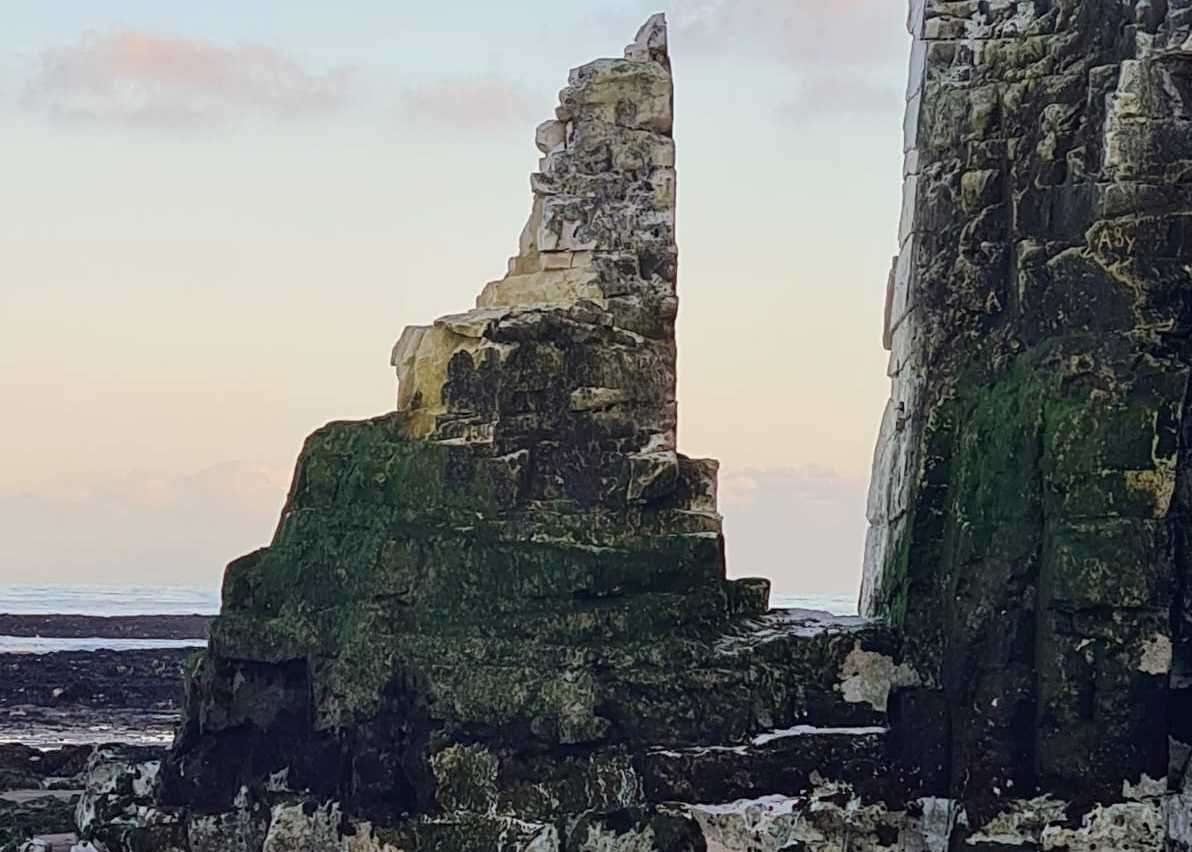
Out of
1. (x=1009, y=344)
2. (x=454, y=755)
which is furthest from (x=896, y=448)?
(x=454, y=755)

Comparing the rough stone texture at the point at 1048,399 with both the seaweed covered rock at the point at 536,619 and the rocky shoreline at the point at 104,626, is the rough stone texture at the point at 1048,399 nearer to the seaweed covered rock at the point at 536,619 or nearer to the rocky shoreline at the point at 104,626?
the seaweed covered rock at the point at 536,619

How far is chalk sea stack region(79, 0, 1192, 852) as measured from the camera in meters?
21.4

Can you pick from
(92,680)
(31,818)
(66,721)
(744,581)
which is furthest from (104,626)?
(744,581)

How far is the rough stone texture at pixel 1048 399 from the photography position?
21141 millimetres

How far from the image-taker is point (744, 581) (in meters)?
23.4

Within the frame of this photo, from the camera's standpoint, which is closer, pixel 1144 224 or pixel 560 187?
pixel 1144 224

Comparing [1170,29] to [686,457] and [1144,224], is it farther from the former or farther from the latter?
[686,457]

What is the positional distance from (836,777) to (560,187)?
17.7 ft

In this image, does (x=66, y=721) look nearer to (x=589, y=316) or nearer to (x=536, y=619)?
(x=589, y=316)

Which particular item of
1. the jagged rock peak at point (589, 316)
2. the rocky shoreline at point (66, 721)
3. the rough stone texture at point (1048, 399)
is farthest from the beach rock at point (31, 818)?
the rough stone texture at point (1048, 399)

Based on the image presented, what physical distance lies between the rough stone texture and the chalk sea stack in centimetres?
→ 3

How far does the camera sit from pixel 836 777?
72.2 ft

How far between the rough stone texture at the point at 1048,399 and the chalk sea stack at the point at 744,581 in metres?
0.03

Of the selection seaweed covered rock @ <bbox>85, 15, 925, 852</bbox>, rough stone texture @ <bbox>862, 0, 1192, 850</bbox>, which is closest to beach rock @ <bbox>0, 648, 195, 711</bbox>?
seaweed covered rock @ <bbox>85, 15, 925, 852</bbox>
